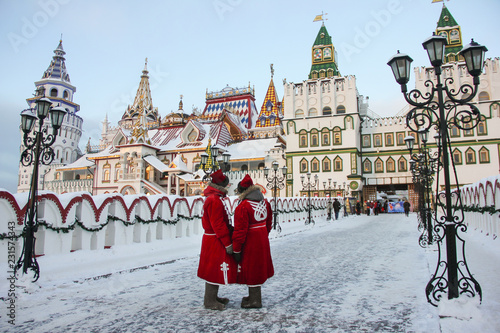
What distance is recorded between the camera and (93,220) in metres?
7.14

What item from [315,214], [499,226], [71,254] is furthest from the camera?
[315,214]

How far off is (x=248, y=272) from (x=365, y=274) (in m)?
3.00

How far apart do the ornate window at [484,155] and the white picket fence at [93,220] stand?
31960 mm

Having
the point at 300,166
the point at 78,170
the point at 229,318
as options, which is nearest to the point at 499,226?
the point at 229,318

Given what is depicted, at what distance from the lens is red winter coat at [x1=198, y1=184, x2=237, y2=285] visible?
152 inches

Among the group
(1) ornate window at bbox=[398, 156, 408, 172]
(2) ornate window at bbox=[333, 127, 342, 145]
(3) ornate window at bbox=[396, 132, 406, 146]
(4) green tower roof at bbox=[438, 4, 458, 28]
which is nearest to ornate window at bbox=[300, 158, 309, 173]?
(2) ornate window at bbox=[333, 127, 342, 145]

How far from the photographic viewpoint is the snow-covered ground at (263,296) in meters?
3.49

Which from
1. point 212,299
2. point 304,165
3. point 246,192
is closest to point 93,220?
point 212,299

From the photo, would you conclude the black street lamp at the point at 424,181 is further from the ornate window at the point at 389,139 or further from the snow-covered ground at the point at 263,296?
the ornate window at the point at 389,139

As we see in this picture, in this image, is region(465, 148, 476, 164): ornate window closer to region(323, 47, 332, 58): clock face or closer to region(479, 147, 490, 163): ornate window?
region(479, 147, 490, 163): ornate window

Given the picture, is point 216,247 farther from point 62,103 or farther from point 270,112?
point 62,103

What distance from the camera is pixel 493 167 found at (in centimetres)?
3225

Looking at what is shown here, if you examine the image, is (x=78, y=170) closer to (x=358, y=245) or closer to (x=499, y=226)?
(x=358, y=245)

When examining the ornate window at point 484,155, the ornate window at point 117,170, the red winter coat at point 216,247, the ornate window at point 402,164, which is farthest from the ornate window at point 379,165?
the red winter coat at point 216,247
